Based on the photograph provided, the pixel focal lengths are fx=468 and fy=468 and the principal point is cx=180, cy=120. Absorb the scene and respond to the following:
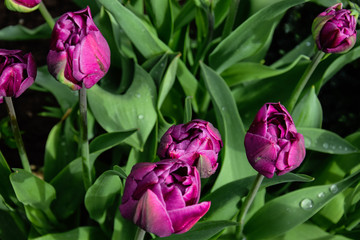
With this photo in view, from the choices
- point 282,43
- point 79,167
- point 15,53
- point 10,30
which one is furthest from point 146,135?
point 282,43

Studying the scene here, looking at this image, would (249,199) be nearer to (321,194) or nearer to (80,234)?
(321,194)

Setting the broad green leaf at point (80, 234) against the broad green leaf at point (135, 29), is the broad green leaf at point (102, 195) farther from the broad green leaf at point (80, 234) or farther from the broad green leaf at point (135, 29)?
the broad green leaf at point (135, 29)

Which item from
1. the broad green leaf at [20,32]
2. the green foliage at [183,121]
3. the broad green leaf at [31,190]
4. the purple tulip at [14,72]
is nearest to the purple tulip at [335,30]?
the green foliage at [183,121]

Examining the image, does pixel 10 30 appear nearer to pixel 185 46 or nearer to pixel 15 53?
pixel 185 46

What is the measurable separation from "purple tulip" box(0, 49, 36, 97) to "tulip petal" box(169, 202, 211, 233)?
33 cm

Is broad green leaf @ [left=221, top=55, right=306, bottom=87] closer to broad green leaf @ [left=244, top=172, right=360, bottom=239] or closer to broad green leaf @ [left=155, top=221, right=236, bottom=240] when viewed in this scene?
broad green leaf @ [left=244, top=172, right=360, bottom=239]

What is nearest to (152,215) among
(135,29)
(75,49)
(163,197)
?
(163,197)

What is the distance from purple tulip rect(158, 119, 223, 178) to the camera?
652 mm

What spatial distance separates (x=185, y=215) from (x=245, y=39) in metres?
0.66

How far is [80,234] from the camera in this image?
99cm

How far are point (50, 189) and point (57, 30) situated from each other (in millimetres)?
443

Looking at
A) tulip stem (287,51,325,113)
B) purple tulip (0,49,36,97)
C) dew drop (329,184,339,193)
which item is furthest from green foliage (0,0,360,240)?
purple tulip (0,49,36,97)

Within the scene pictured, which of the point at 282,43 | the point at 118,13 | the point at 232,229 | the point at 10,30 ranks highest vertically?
the point at 118,13

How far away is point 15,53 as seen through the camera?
2.37 feet
